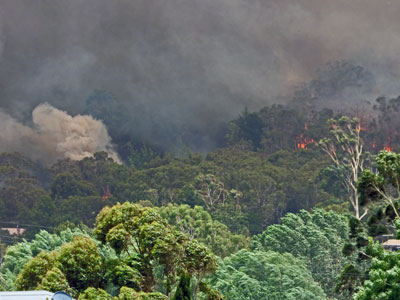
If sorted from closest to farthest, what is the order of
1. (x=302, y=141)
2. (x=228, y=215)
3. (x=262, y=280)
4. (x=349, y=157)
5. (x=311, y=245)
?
(x=262, y=280) < (x=311, y=245) < (x=349, y=157) < (x=228, y=215) < (x=302, y=141)

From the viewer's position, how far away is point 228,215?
11056 centimetres

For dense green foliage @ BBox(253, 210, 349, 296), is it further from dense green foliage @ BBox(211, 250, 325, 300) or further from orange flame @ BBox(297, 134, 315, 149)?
orange flame @ BBox(297, 134, 315, 149)

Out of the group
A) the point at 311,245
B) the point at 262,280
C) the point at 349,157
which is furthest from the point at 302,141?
the point at 262,280

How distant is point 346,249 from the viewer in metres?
42.7

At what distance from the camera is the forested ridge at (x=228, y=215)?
37.4m

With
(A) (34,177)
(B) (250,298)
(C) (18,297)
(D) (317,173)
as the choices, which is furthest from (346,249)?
(A) (34,177)

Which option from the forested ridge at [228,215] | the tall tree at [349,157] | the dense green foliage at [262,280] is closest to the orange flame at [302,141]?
the forested ridge at [228,215]

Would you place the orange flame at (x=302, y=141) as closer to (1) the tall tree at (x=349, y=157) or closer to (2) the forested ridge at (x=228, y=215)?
(2) the forested ridge at (x=228, y=215)

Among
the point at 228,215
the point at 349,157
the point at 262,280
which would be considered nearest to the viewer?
the point at 262,280

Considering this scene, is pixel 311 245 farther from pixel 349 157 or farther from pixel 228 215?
pixel 228 215

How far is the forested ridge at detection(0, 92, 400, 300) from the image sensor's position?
123ft

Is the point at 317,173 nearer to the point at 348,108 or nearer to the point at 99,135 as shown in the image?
the point at 348,108

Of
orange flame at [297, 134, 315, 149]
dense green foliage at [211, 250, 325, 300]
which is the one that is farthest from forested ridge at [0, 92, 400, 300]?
orange flame at [297, 134, 315, 149]

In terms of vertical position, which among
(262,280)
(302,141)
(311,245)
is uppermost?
(302,141)
